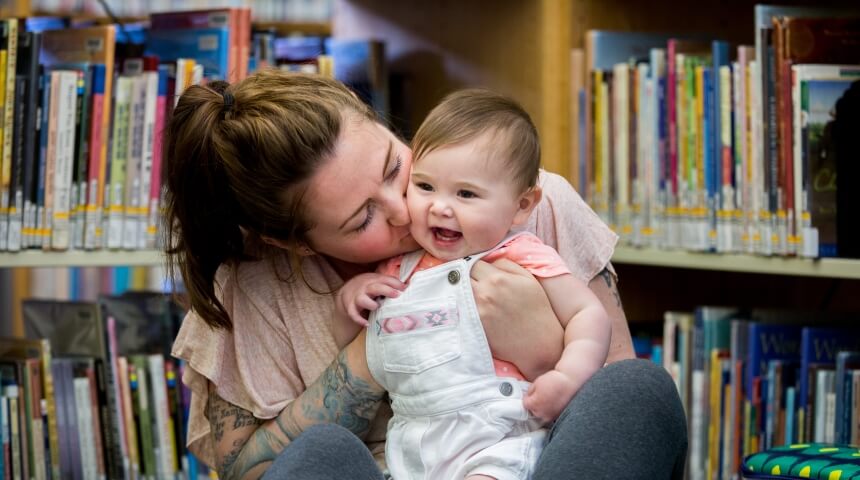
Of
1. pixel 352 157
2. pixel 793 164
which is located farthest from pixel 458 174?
pixel 793 164

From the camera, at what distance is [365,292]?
1362mm

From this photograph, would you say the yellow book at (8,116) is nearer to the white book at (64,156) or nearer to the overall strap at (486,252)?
the white book at (64,156)

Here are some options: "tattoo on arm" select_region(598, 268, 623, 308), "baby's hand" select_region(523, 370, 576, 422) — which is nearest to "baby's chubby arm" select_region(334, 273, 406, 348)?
"baby's hand" select_region(523, 370, 576, 422)

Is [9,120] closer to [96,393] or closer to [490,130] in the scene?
[96,393]

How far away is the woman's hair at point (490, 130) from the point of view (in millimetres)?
1327

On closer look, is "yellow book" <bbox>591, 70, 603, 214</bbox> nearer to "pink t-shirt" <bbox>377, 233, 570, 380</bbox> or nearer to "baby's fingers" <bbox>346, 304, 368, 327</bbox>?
"pink t-shirt" <bbox>377, 233, 570, 380</bbox>

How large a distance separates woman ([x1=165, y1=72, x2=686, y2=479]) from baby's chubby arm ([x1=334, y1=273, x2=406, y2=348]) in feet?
0.09

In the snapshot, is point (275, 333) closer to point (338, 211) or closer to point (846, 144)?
point (338, 211)

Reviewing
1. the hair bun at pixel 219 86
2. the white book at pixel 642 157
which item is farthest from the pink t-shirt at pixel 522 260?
the white book at pixel 642 157

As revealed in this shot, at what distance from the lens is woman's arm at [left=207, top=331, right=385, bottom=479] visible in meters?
1.38

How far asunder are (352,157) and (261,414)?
1.22 ft

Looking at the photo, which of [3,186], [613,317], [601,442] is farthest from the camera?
[3,186]

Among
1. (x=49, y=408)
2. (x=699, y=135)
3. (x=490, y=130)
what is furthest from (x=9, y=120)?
(x=699, y=135)

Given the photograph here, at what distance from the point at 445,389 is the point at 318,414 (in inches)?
7.7
